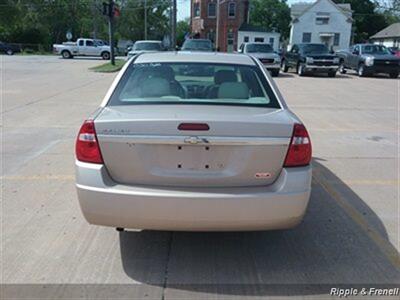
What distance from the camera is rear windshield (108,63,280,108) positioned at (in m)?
3.87

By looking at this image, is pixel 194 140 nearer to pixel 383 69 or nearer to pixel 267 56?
pixel 267 56

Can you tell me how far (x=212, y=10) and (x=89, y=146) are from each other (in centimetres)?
5851

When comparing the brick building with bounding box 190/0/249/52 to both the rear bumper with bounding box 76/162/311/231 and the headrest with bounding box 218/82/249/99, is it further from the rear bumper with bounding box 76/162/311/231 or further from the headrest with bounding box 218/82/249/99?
the rear bumper with bounding box 76/162/311/231

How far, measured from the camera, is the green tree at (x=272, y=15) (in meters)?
77.6

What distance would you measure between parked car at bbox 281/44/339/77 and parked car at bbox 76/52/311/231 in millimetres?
21719

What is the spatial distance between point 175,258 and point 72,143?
14.8 ft

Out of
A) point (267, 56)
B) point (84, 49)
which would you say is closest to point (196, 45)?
point (267, 56)

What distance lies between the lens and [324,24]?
57594mm

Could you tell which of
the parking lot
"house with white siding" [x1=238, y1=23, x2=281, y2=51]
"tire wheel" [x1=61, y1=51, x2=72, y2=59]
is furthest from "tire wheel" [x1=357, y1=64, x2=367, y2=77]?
"house with white siding" [x1=238, y1=23, x2=281, y2=51]

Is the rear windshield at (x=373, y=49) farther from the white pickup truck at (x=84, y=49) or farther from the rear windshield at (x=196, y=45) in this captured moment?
the white pickup truck at (x=84, y=49)

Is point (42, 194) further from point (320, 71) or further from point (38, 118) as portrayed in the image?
point (320, 71)

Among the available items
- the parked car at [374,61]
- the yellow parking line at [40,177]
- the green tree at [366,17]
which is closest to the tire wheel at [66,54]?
the parked car at [374,61]

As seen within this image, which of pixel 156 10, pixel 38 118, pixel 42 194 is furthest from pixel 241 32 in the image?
pixel 42 194

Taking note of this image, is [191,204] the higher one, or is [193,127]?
[193,127]
